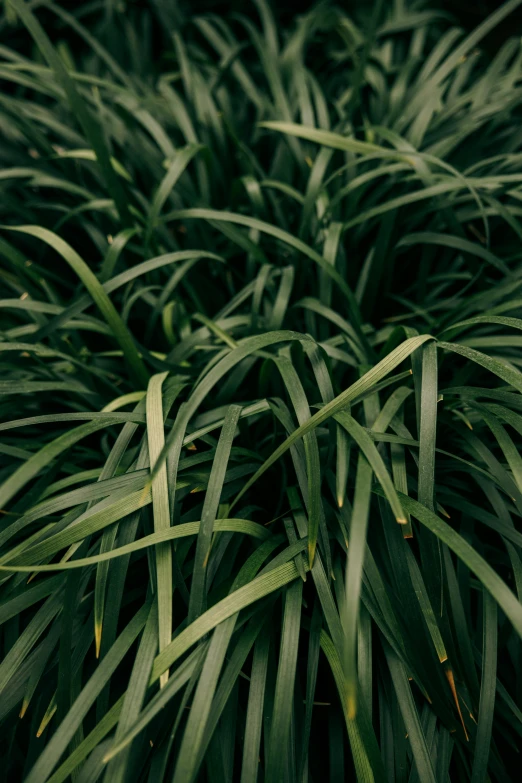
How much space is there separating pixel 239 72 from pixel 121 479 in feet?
3.50

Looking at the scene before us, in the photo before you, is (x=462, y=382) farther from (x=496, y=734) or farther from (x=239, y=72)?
(x=239, y=72)

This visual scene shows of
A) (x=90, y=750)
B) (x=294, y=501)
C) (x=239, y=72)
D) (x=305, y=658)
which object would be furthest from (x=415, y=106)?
(x=90, y=750)

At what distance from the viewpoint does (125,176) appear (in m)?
1.04

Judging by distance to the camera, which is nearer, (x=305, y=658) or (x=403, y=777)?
(x=403, y=777)

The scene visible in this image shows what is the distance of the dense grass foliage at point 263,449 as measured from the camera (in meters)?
0.55

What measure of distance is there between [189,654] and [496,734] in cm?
45

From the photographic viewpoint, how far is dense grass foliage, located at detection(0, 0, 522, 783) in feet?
1.79

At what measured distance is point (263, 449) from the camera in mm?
788

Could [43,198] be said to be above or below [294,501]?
above

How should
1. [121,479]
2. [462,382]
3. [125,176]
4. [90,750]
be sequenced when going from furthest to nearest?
[125,176]
[462,382]
[121,479]
[90,750]

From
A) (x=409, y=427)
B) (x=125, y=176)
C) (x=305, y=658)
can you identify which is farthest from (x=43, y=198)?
(x=305, y=658)

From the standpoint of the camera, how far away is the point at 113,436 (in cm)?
80

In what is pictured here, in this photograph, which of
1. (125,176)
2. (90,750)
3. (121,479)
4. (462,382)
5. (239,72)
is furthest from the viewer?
(239,72)

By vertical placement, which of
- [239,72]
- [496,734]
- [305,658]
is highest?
[239,72]
